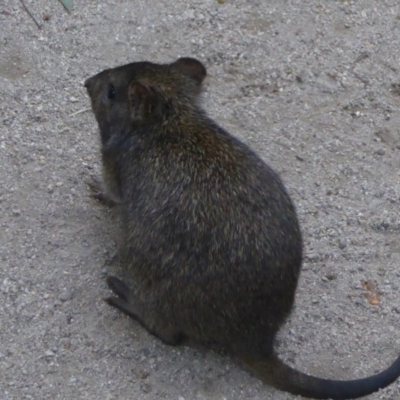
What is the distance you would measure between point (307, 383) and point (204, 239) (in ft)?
2.72

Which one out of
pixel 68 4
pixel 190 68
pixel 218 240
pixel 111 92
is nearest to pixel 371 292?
pixel 218 240

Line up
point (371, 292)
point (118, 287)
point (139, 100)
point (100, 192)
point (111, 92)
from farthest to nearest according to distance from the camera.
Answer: point (100, 192)
point (371, 292)
point (111, 92)
point (118, 287)
point (139, 100)

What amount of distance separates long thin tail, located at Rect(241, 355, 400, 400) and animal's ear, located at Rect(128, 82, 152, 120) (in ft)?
4.15

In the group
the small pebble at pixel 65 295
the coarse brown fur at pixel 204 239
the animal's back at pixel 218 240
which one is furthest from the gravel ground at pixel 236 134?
the animal's back at pixel 218 240

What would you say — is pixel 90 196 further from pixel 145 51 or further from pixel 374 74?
pixel 374 74

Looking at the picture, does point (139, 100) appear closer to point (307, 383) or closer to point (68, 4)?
point (307, 383)

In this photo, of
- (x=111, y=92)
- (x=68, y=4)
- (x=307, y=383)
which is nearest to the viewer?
(x=307, y=383)

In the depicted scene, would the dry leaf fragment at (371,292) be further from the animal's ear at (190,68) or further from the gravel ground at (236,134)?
the animal's ear at (190,68)

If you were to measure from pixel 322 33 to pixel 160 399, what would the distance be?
2.98 meters

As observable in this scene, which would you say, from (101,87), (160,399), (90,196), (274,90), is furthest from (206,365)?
(274,90)

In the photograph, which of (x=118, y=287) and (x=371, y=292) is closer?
(x=118, y=287)

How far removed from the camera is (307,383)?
164 inches

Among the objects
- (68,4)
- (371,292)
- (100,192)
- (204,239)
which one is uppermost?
(68,4)

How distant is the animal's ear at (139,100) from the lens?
4.34 meters
